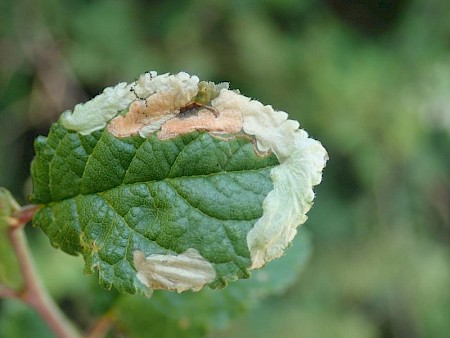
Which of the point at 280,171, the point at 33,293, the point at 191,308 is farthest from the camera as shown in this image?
the point at 191,308

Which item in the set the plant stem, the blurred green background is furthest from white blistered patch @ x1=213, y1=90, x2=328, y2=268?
the blurred green background

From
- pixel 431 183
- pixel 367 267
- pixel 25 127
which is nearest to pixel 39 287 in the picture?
pixel 25 127

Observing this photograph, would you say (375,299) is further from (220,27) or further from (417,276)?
(220,27)

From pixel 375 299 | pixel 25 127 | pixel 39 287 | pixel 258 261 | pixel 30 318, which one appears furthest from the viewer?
pixel 375 299

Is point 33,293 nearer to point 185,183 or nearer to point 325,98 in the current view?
point 185,183

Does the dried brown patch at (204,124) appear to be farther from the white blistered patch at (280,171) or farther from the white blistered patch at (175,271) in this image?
the white blistered patch at (175,271)

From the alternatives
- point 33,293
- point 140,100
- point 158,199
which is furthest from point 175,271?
point 33,293

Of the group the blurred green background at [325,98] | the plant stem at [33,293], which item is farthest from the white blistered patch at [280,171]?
the blurred green background at [325,98]
